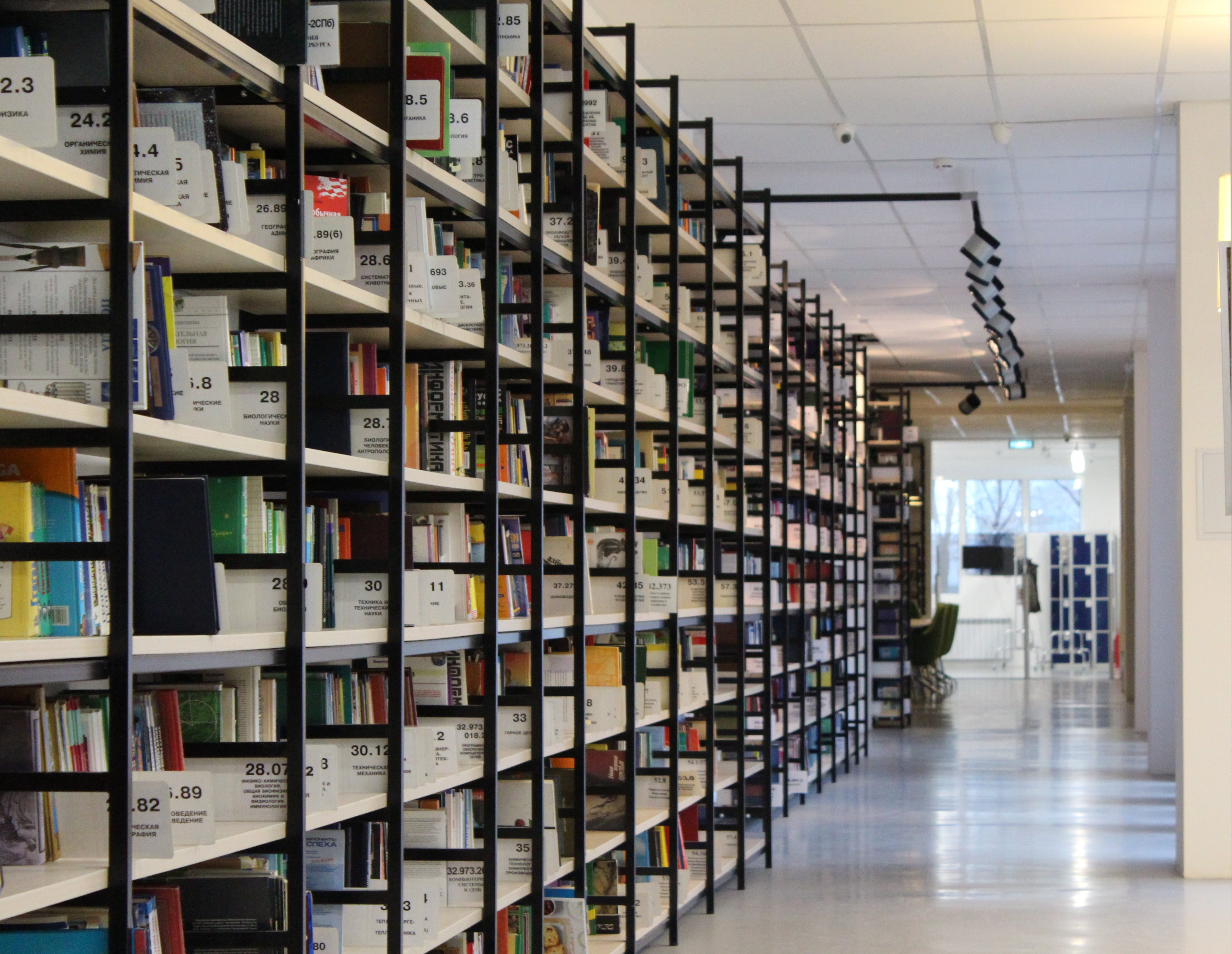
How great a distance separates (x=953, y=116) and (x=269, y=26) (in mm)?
5086

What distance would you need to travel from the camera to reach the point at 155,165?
2598 millimetres

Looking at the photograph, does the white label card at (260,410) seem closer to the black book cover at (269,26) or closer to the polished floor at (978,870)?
the black book cover at (269,26)

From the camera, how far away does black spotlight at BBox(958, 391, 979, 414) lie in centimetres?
1627

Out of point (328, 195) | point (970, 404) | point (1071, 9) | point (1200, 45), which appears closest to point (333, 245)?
point (328, 195)

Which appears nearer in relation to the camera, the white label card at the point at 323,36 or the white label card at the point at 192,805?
the white label card at the point at 192,805

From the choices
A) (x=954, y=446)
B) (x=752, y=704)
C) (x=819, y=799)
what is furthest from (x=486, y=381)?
(x=954, y=446)

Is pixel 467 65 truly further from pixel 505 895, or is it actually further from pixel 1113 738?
pixel 1113 738

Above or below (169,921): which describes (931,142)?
above

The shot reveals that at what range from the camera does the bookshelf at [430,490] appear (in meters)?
2.39

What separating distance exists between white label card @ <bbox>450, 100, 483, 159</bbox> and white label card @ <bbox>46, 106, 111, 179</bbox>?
4.34 ft

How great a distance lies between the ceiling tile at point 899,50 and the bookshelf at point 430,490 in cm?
64

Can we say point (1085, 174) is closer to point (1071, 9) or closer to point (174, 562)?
point (1071, 9)

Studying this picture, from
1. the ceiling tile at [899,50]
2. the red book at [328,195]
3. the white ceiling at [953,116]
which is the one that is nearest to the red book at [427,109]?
the red book at [328,195]

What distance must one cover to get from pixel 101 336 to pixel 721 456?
4847 mm
